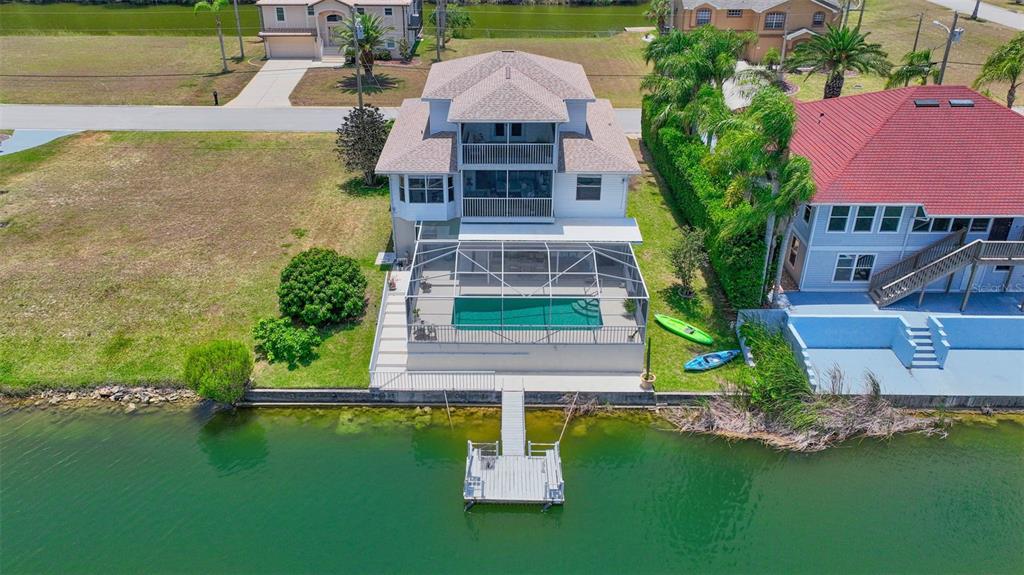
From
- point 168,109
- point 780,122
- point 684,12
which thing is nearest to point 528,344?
point 780,122

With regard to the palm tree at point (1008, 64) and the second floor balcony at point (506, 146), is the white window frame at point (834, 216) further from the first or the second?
the palm tree at point (1008, 64)

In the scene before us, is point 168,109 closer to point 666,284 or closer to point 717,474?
→ point 666,284

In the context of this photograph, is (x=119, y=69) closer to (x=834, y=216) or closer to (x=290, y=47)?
(x=290, y=47)

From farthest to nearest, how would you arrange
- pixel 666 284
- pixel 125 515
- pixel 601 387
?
pixel 666 284, pixel 601 387, pixel 125 515

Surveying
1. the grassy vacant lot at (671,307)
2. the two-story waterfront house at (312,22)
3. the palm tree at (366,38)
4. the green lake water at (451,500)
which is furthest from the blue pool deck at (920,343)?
the two-story waterfront house at (312,22)

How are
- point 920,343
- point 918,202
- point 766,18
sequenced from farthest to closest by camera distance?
point 766,18
point 918,202
point 920,343

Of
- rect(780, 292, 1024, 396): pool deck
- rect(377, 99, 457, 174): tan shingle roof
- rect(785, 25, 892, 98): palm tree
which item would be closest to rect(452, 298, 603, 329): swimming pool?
rect(377, 99, 457, 174): tan shingle roof

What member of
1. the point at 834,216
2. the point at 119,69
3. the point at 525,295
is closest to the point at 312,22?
the point at 119,69
